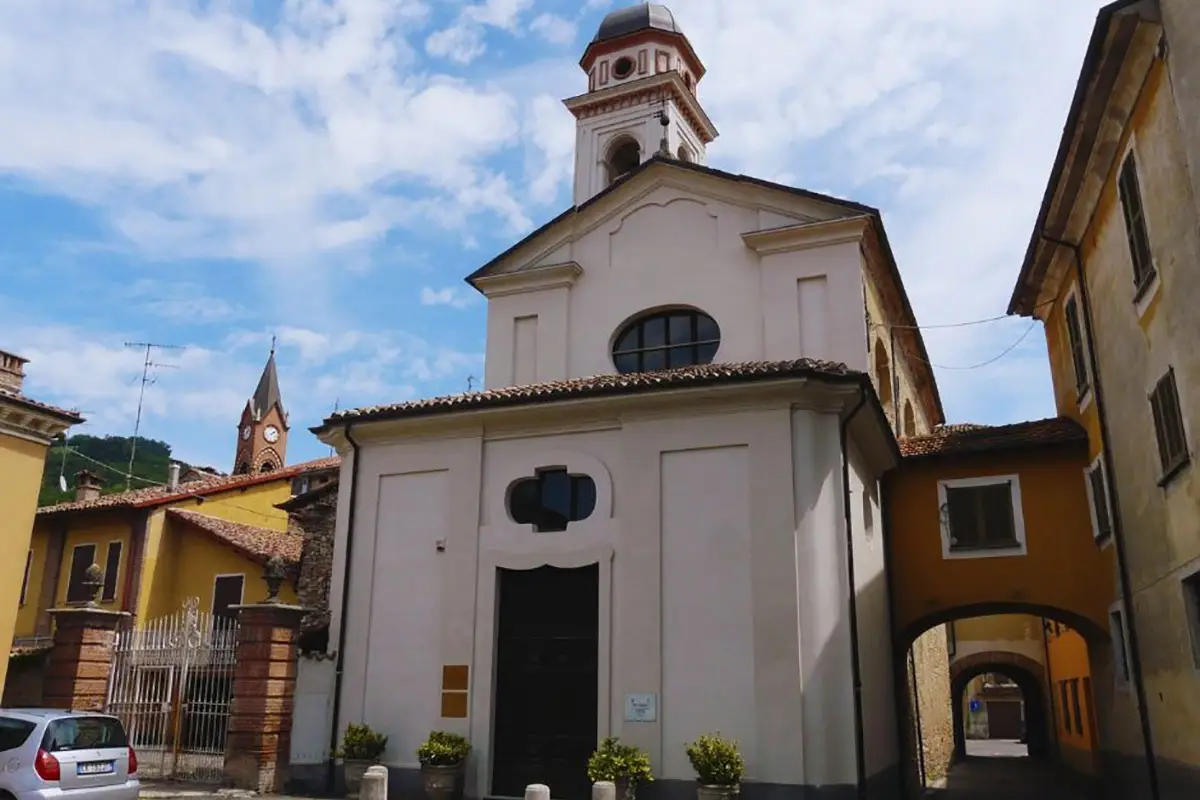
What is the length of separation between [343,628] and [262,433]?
4346 centimetres

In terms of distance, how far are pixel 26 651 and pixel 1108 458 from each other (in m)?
21.7

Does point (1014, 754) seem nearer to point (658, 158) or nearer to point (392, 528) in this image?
point (658, 158)

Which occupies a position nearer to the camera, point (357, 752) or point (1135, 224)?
point (1135, 224)

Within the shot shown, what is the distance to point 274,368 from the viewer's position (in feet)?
199

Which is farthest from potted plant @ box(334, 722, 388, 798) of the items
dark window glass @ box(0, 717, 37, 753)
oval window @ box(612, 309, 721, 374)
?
oval window @ box(612, 309, 721, 374)

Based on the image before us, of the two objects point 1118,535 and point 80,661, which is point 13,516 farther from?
point 1118,535

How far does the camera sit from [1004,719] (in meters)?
49.8

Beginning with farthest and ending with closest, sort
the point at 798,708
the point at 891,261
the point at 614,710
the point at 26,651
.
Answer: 1. the point at 26,651
2. the point at 891,261
3. the point at 614,710
4. the point at 798,708

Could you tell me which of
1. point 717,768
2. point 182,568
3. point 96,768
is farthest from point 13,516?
point 717,768

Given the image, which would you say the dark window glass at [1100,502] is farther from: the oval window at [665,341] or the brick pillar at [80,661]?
the brick pillar at [80,661]

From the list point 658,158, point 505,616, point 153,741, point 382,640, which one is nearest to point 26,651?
point 153,741

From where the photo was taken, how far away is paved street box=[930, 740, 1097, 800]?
19.0 m

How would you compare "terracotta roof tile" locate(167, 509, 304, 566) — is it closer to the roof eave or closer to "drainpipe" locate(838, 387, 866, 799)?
"drainpipe" locate(838, 387, 866, 799)

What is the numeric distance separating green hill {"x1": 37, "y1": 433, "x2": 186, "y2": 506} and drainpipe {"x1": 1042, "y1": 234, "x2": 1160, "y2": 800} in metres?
41.8
